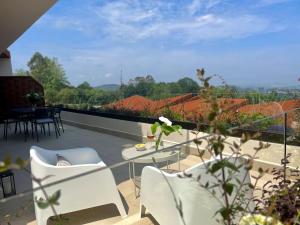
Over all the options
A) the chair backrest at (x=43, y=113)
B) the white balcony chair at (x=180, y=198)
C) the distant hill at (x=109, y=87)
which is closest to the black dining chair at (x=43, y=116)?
the chair backrest at (x=43, y=113)

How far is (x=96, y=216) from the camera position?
3.19 metres

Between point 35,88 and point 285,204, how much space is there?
10906 mm

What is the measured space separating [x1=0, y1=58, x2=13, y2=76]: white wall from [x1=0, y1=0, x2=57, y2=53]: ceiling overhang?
18.7 ft

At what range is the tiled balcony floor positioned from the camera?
270 centimetres

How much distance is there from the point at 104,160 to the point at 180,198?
340 centimetres

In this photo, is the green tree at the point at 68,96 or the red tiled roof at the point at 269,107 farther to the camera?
the green tree at the point at 68,96

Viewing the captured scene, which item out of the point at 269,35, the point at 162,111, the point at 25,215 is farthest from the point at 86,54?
the point at 25,215

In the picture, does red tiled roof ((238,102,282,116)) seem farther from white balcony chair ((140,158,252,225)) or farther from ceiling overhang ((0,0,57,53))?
ceiling overhang ((0,0,57,53))

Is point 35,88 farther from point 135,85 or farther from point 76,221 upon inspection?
point 76,221

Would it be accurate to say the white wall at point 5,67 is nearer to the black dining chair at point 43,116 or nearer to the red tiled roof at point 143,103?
the black dining chair at point 43,116

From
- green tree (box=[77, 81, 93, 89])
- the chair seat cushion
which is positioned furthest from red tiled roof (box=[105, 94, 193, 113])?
the chair seat cushion

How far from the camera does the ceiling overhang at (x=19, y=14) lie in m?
4.82

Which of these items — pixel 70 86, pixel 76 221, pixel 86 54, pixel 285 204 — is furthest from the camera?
pixel 86 54

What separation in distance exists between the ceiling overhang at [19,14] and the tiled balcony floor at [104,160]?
2.56 m
